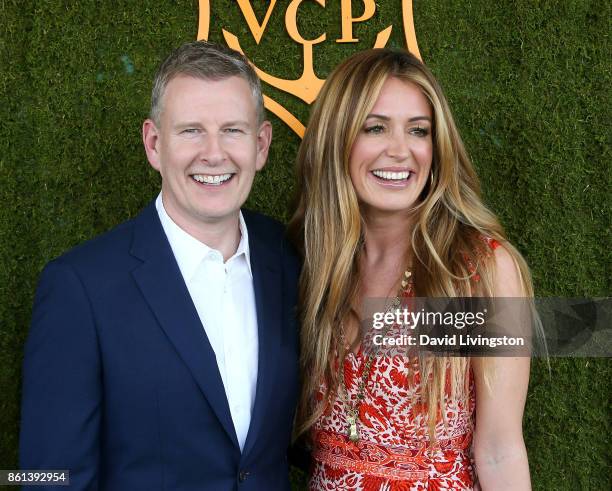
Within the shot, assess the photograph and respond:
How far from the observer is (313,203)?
7.18 ft

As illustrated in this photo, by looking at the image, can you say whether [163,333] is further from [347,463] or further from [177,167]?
[347,463]

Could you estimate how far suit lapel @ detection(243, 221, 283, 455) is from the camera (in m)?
1.81

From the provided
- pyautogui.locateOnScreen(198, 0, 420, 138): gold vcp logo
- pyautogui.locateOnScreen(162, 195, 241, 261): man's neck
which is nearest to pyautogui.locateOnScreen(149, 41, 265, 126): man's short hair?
pyautogui.locateOnScreen(162, 195, 241, 261): man's neck

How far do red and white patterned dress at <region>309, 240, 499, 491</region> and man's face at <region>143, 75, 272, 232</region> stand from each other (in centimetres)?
59

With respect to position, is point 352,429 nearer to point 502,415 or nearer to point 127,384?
point 502,415

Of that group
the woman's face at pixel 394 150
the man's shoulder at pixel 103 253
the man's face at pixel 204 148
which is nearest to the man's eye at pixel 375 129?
the woman's face at pixel 394 150

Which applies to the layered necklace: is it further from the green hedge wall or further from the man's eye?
the green hedge wall

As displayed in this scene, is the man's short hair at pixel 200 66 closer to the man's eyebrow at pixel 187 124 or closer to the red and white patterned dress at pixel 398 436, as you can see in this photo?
the man's eyebrow at pixel 187 124

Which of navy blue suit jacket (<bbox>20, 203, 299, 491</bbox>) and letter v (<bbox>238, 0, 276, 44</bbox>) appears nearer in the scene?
navy blue suit jacket (<bbox>20, 203, 299, 491</bbox>)

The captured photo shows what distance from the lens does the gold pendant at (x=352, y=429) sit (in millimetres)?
2004

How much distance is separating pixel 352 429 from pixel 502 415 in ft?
1.37

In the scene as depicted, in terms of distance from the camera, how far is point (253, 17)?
2.44 m

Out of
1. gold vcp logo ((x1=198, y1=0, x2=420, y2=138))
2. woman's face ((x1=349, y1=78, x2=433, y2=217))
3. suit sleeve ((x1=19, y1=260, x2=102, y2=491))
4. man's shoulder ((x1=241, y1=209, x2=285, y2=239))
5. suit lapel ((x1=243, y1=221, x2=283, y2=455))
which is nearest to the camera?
suit sleeve ((x1=19, y1=260, x2=102, y2=491))

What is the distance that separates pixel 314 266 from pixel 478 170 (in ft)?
2.50
